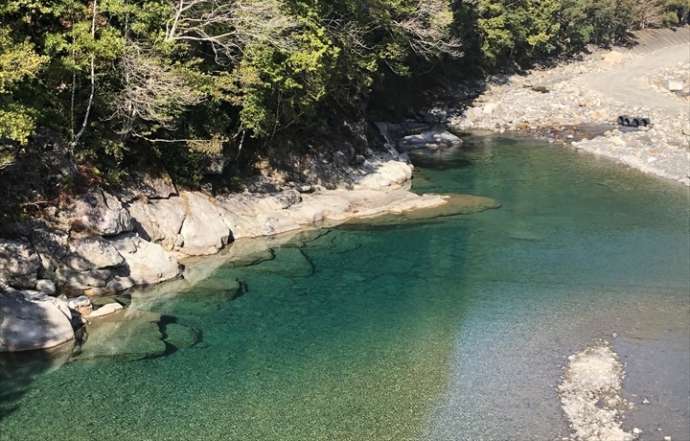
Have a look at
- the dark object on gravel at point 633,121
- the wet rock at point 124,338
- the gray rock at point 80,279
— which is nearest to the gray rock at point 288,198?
the gray rock at point 80,279

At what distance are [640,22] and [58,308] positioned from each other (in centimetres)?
10196

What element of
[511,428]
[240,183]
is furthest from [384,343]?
[240,183]

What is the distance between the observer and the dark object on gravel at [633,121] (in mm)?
52312

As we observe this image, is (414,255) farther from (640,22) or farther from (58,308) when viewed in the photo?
(640,22)

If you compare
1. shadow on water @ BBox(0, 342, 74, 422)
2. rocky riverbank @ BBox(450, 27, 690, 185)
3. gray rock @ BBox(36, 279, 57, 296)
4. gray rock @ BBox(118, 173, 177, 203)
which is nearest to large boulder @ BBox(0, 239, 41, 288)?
gray rock @ BBox(36, 279, 57, 296)

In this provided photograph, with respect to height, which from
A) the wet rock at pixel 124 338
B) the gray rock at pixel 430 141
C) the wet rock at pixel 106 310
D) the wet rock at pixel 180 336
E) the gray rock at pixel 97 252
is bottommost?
the gray rock at pixel 430 141

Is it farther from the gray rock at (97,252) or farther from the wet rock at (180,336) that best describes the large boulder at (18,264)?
the wet rock at (180,336)

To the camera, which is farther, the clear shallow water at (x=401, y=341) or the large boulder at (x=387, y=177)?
the large boulder at (x=387, y=177)

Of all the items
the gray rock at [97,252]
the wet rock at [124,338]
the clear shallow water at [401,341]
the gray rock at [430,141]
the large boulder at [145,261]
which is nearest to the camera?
the clear shallow water at [401,341]

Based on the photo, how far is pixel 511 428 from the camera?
49.2 ft

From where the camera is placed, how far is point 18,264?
19641 mm

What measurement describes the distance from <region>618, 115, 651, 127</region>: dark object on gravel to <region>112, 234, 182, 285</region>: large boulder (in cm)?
4248

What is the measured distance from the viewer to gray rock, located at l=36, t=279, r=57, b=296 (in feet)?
65.3

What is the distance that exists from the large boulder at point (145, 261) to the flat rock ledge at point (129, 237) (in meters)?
0.03
